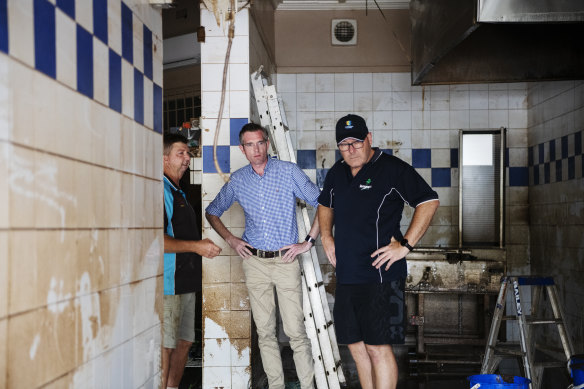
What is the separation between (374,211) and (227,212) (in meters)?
1.46

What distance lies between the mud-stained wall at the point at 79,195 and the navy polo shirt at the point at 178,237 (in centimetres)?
146

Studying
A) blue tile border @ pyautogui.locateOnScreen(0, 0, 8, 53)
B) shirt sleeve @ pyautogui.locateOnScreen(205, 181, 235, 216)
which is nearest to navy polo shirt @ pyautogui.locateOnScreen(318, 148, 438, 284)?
shirt sleeve @ pyautogui.locateOnScreen(205, 181, 235, 216)

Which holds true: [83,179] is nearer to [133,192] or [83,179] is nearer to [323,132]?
[133,192]

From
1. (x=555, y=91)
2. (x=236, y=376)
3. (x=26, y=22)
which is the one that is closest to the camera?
(x=26, y=22)

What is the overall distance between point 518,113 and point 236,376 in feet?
12.2

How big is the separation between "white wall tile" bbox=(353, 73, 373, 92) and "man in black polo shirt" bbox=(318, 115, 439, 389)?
274 cm

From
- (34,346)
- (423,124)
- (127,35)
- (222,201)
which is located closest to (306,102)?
(423,124)

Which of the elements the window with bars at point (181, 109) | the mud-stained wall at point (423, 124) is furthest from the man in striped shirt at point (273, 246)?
the window with bars at point (181, 109)

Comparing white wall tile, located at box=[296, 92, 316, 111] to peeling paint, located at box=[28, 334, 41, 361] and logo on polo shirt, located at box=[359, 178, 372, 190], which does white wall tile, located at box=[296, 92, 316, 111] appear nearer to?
logo on polo shirt, located at box=[359, 178, 372, 190]

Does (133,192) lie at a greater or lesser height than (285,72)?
lesser

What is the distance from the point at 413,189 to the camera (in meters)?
3.06

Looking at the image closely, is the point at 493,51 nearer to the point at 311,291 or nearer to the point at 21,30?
the point at 311,291

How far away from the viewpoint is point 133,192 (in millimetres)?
1613

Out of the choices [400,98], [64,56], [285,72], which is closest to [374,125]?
A: [400,98]
